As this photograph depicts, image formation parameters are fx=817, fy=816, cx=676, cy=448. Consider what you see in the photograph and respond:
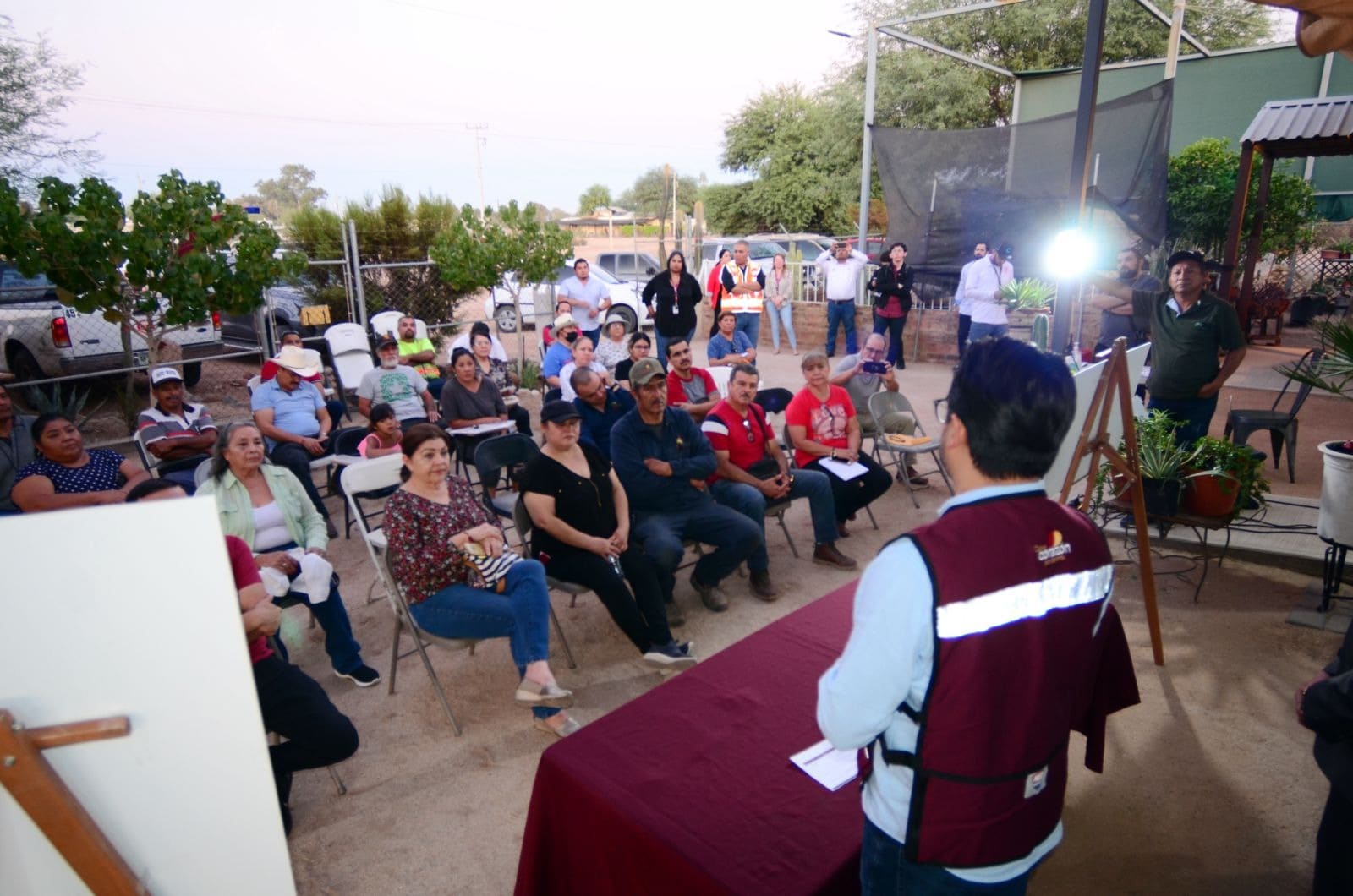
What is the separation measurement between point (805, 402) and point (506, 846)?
351 cm

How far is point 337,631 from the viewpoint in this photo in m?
3.97

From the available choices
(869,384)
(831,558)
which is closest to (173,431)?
(831,558)

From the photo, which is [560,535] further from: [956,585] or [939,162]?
[939,162]

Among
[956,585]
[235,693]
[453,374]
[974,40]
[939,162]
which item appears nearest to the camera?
[956,585]

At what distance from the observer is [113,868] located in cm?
136

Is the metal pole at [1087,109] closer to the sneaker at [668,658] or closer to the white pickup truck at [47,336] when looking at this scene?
the sneaker at [668,658]

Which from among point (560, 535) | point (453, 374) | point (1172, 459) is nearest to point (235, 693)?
point (560, 535)

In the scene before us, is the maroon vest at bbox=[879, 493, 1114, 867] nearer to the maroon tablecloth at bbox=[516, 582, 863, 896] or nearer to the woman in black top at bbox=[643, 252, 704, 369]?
the maroon tablecloth at bbox=[516, 582, 863, 896]

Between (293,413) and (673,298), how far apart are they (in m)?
4.33

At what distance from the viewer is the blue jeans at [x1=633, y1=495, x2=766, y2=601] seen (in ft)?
14.8

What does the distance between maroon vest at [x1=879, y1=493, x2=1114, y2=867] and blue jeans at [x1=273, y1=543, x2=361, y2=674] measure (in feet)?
10.6

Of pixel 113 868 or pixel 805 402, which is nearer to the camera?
pixel 113 868

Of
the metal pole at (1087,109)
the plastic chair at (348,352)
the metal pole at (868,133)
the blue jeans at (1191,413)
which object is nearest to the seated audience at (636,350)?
the plastic chair at (348,352)

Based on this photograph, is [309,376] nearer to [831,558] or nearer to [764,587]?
[764,587]
